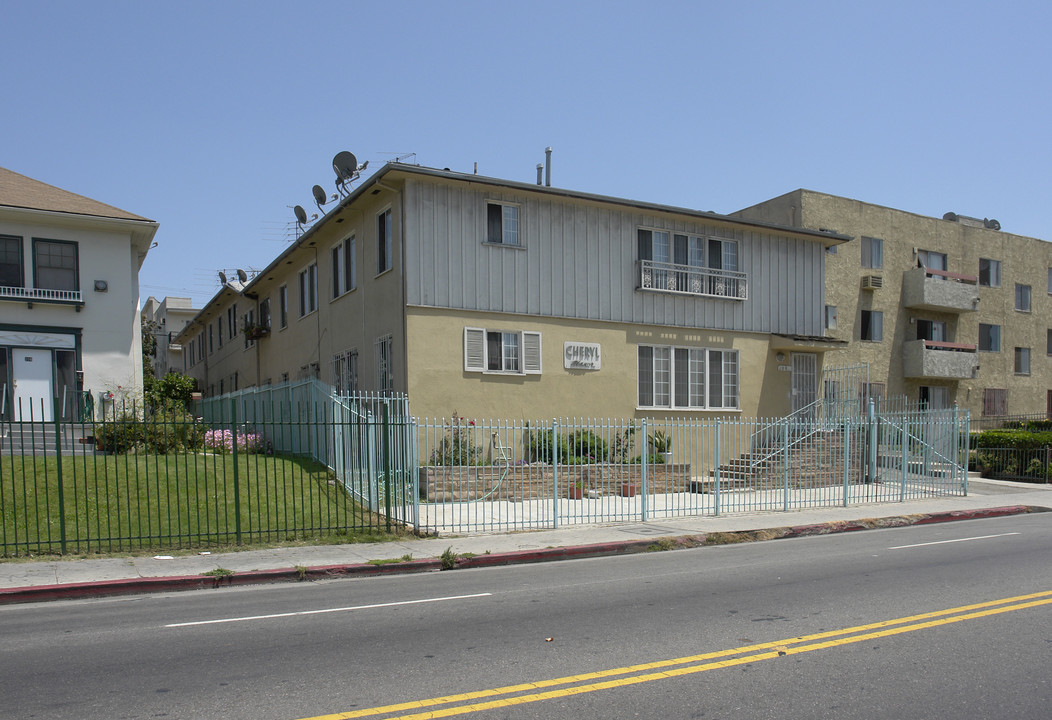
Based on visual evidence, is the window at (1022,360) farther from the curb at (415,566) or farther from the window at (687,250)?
A: the curb at (415,566)

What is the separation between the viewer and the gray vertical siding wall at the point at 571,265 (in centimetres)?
1880

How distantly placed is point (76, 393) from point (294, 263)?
8.04 meters

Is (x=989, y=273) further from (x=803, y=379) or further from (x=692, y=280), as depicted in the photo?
(x=692, y=280)

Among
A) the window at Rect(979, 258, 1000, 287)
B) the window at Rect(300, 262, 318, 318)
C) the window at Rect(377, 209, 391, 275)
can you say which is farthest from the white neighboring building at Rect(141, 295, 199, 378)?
the window at Rect(979, 258, 1000, 287)

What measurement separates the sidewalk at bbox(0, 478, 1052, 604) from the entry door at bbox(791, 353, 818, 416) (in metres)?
7.00

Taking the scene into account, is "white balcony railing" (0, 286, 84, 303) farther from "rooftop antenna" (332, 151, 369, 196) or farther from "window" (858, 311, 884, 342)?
"window" (858, 311, 884, 342)

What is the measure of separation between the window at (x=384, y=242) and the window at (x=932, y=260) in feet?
79.8

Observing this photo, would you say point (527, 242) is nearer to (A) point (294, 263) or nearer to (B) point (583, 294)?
(B) point (583, 294)

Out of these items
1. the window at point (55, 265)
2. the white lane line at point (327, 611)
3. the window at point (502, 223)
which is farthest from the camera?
the window at point (55, 265)

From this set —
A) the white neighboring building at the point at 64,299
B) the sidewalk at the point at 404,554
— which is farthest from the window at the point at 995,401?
the white neighboring building at the point at 64,299

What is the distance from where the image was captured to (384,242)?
792 inches

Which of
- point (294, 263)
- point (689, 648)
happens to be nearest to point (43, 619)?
point (689, 648)

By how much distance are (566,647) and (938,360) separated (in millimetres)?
31754

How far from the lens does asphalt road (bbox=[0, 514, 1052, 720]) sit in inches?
208
